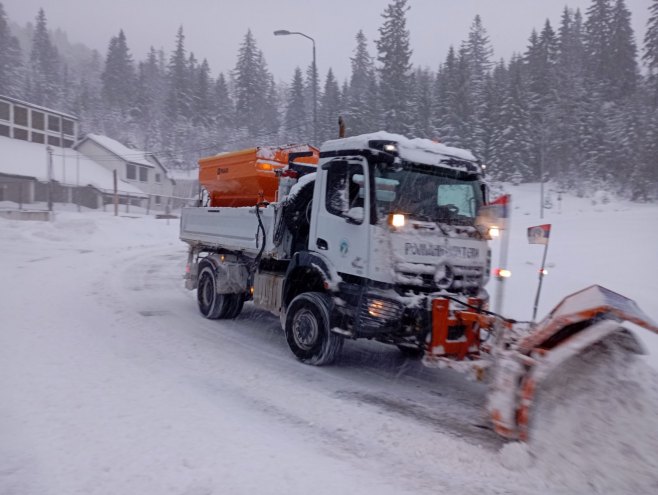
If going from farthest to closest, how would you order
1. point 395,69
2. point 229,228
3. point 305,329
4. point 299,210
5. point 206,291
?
point 395,69 → point 206,291 → point 229,228 → point 299,210 → point 305,329

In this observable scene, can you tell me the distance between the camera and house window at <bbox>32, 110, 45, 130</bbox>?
48781mm

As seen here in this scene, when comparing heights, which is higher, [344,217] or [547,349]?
[344,217]

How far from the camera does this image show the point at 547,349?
4312 millimetres

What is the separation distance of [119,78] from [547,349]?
3754 inches

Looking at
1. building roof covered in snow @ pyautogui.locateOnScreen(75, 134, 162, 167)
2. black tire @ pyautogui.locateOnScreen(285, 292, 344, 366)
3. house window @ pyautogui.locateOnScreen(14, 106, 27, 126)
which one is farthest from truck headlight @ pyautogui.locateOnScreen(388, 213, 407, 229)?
house window @ pyautogui.locateOnScreen(14, 106, 27, 126)

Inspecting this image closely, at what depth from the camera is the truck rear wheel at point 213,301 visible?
30.7ft

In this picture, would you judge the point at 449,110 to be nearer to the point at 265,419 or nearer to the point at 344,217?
the point at 344,217

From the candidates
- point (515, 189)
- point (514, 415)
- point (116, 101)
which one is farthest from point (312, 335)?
point (116, 101)

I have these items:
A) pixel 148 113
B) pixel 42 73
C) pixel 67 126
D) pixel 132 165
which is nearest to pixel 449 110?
pixel 132 165

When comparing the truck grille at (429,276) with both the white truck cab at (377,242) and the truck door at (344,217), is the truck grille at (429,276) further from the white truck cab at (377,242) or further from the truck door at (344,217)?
the truck door at (344,217)

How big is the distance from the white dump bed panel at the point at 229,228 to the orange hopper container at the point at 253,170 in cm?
39

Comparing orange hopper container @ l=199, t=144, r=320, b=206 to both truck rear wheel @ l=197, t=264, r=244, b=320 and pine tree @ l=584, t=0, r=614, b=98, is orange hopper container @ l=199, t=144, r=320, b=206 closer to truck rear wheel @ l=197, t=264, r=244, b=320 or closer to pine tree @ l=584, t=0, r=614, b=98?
truck rear wheel @ l=197, t=264, r=244, b=320

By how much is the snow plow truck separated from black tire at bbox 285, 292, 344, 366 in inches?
0.6

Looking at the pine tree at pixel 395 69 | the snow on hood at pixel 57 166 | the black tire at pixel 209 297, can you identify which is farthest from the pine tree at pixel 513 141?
the black tire at pixel 209 297
